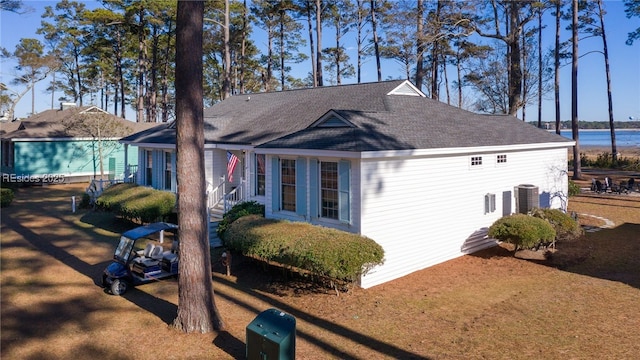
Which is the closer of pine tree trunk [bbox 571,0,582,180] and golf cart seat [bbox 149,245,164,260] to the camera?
golf cart seat [bbox 149,245,164,260]

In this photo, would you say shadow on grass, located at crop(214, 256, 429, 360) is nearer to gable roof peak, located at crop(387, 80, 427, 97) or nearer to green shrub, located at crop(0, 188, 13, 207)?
gable roof peak, located at crop(387, 80, 427, 97)

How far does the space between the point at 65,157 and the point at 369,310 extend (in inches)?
1207

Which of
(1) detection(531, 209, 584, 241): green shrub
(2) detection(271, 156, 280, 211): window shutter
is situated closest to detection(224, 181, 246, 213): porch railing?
(2) detection(271, 156, 280, 211): window shutter

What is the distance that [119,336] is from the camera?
8266mm

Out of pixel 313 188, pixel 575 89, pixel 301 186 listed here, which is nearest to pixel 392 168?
pixel 313 188

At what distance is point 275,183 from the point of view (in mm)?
13656

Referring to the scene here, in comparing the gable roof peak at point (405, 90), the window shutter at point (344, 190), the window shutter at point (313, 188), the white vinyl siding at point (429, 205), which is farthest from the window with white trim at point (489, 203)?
the window shutter at point (313, 188)

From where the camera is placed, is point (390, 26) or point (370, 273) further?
point (390, 26)

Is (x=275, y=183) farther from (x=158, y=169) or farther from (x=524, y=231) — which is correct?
(x=158, y=169)

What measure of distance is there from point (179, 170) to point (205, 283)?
7.30ft

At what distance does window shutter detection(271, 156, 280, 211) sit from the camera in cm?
1360

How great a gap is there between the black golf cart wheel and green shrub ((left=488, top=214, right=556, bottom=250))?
10323 millimetres

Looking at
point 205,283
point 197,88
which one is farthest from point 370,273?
point 197,88

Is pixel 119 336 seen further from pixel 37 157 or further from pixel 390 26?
pixel 390 26
